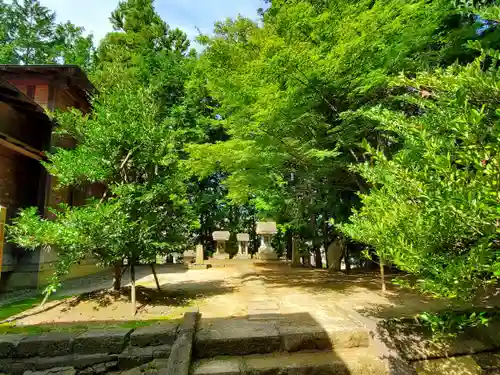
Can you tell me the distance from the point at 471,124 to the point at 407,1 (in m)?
6.03

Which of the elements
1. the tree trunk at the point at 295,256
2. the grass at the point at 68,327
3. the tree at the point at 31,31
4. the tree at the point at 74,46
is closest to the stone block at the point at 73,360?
the grass at the point at 68,327

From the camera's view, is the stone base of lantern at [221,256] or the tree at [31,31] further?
the tree at [31,31]

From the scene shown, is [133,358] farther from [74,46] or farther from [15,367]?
[74,46]

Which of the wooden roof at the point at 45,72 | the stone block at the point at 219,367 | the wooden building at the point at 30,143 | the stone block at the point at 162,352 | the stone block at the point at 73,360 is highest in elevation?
the wooden roof at the point at 45,72

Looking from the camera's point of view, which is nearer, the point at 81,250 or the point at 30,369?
the point at 30,369

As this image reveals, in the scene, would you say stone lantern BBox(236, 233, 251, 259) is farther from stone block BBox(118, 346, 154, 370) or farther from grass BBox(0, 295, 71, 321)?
stone block BBox(118, 346, 154, 370)

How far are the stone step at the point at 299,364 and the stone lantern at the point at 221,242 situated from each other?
10389mm

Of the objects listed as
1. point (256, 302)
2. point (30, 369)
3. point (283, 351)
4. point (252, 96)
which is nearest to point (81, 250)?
point (30, 369)

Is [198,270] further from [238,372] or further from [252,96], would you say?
[238,372]

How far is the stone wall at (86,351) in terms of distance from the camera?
3867 mm

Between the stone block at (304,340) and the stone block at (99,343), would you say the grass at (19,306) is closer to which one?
the stone block at (99,343)

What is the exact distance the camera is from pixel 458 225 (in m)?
2.04

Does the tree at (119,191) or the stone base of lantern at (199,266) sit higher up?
the tree at (119,191)

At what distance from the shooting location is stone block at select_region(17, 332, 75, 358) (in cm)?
390
